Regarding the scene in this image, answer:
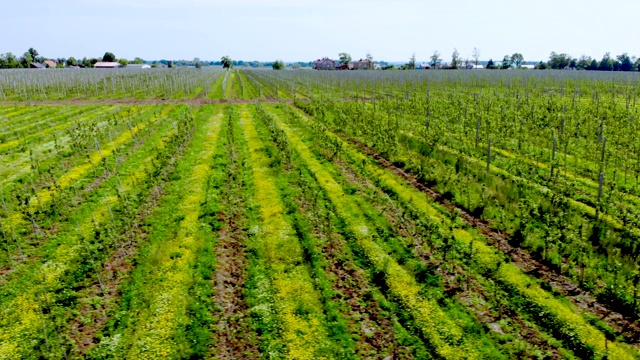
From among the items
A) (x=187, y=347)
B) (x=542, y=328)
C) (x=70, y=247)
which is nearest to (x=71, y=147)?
(x=70, y=247)

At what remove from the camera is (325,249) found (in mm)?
13414

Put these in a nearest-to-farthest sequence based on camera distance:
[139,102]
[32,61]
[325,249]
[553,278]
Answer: [553,278] → [325,249] → [139,102] → [32,61]

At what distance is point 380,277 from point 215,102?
39990 mm

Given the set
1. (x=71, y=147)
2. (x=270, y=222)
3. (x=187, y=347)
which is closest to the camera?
(x=187, y=347)

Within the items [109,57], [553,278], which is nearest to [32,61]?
[109,57]

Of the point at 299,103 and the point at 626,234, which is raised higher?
the point at 299,103

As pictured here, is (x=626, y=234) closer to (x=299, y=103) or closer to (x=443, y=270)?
(x=443, y=270)

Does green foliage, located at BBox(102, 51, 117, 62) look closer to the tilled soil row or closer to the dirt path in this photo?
the dirt path

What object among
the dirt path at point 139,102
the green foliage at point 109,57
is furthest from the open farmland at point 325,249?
the green foliage at point 109,57

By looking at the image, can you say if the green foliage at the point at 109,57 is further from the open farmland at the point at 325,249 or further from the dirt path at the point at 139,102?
the open farmland at the point at 325,249

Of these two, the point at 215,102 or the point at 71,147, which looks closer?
the point at 71,147

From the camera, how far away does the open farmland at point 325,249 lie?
373 inches

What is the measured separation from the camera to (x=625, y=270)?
38.0ft

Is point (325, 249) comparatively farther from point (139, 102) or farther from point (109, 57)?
point (109, 57)
